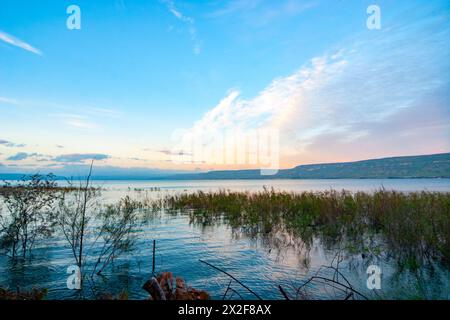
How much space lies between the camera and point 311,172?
148 m

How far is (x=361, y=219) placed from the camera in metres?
11.6

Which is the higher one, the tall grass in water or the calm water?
the tall grass in water

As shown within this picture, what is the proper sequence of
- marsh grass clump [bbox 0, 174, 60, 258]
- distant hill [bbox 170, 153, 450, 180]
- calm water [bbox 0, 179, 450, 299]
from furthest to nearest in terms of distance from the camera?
distant hill [bbox 170, 153, 450, 180], marsh grass clump [bbox 0, 174, 60, 258], calm water [bbox 0, 179, 450, 299]

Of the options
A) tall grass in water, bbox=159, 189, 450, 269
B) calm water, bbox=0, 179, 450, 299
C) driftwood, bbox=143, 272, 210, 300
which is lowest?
calm water, bbox=0, 179, 450, 299

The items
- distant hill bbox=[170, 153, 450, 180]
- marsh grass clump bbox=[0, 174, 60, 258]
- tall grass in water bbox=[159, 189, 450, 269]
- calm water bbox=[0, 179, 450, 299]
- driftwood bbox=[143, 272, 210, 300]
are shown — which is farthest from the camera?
distant hill bbox=[170, 153, 450, 180]

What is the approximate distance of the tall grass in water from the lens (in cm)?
707

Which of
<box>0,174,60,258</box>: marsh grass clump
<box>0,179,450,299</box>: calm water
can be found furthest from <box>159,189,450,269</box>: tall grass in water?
<box>0,174,60,258</box>: marsh grass clump

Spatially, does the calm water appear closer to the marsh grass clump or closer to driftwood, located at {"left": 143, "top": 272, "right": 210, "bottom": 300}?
the marsh grass clump

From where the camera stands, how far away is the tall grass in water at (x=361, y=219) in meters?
7.07

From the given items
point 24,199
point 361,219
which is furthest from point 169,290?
point 361,219

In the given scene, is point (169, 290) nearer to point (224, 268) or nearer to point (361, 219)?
point (224, 268)

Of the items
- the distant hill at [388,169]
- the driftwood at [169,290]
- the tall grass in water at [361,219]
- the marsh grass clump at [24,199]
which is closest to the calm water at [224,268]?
the marsh grass clump at [24,199]

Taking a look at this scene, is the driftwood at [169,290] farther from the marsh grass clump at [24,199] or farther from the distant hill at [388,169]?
the distant hill at [388,169]
